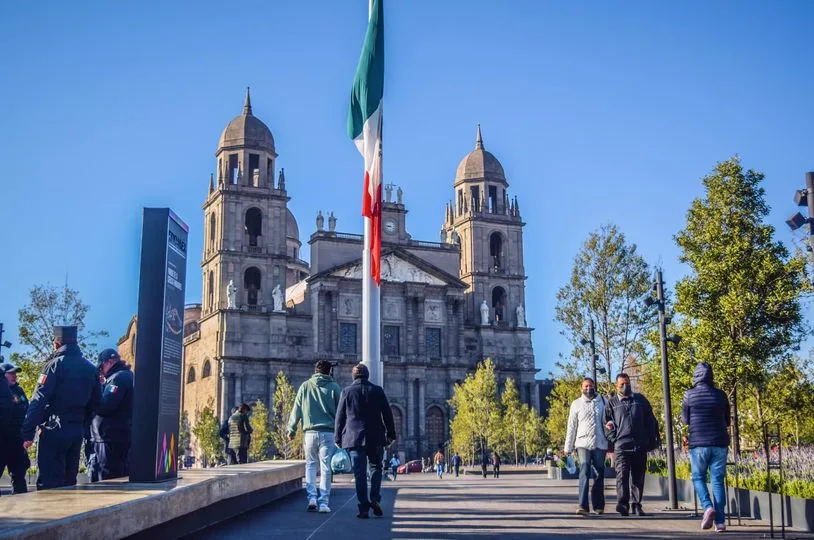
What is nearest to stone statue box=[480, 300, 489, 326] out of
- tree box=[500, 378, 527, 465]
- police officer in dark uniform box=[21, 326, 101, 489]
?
tree box=[500, 378, 527, 465]

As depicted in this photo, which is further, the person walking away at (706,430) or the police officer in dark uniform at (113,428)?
the police officer in dark uniform at (113,428)

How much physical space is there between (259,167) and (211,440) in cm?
1896

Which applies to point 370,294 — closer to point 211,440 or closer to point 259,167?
point 211,440

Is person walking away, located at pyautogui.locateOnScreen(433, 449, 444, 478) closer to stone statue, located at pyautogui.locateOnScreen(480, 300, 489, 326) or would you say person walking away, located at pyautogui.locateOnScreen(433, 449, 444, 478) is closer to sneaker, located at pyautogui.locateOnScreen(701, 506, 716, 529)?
stone statue, located at pyautogui.locateOnScreen(480, 300, 489, 326)

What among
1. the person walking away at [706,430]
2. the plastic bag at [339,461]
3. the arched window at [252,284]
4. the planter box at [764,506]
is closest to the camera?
the planter box at [764,506]

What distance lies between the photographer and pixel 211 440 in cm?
5806

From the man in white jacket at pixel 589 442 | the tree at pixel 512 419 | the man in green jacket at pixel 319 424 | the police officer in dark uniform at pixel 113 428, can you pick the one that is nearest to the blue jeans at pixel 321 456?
the man in green jacket at pixel 319 424

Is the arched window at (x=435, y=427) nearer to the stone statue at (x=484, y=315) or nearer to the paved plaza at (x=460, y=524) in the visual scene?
the stone statue at (x=484, y=315)

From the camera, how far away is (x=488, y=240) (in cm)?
7106

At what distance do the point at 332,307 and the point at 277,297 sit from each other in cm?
379

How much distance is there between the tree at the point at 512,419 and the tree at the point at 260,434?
14.9m

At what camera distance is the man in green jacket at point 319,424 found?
1148 centimetres

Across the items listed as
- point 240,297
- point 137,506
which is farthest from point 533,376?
point 137,506

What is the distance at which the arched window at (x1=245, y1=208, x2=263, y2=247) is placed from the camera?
64938 millimetres
